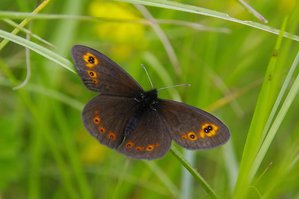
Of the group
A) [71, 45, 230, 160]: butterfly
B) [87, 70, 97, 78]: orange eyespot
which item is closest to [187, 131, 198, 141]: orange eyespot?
[71, 45, 230, 160]: butterfly

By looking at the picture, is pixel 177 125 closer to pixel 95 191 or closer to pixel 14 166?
pixel 14 166

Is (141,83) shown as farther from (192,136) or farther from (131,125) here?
(192,136)

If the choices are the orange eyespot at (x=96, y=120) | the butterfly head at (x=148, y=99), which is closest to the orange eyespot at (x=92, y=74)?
the orange eyespot at (x=96, y=120)

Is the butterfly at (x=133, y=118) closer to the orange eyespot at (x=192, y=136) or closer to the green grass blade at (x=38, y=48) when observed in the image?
the orange eyespot at (x=192, y=136)

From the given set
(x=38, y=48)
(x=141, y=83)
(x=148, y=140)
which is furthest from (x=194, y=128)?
(x=141, y=83)

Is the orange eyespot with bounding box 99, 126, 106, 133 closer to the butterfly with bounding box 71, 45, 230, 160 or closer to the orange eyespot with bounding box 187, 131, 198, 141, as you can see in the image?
the butterfly with bounding box 71, 45, 230, 160

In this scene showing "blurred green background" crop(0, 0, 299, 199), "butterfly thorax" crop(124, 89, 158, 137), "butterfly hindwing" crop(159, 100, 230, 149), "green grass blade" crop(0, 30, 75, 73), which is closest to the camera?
"green grass blade" crop(0, 30, 75, 73)
